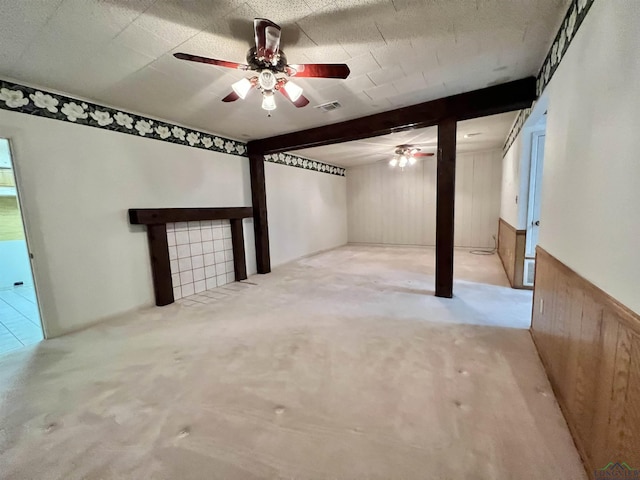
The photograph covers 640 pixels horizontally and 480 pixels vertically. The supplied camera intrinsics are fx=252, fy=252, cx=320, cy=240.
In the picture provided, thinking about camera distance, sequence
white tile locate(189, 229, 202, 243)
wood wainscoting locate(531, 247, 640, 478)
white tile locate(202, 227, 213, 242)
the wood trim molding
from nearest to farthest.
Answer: wood wainscoting locate(531, 247, 640, 478) < the wood trim molding < white tile locate(189, 229, 202, 243) < white tile locate(202, 227, 213, 242)

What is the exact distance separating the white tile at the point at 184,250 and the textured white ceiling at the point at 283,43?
179 cm

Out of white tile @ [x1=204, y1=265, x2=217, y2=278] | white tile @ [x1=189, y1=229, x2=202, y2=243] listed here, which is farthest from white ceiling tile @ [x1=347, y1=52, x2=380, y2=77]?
white tile @ [x1=204, y1=265, x2=217, y2=278]

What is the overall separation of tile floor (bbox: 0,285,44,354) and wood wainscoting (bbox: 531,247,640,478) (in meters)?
4.06

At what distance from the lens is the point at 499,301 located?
2967 mm

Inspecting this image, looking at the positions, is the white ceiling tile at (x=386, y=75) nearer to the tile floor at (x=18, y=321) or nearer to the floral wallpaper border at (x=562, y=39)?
the floral wallpaper border at (x=562, y=39)

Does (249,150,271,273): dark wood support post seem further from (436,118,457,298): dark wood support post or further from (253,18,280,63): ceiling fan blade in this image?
(436,118,457,298): dark wood support post

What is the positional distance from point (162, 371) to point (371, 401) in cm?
151

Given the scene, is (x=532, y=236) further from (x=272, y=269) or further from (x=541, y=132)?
(x=272, y=269)

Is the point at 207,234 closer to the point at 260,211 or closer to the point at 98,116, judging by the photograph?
the point at 260,211

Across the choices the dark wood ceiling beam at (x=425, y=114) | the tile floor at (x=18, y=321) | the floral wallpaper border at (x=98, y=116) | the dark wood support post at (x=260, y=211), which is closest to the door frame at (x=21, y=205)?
the tile floor at (x=18, y=321)

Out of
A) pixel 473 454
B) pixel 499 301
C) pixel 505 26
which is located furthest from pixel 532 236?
pixel 473 454

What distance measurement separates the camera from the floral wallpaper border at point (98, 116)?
7.30 feet

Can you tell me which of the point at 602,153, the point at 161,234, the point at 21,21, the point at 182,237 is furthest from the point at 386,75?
the point at 182,237

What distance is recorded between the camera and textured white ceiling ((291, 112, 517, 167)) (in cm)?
391
